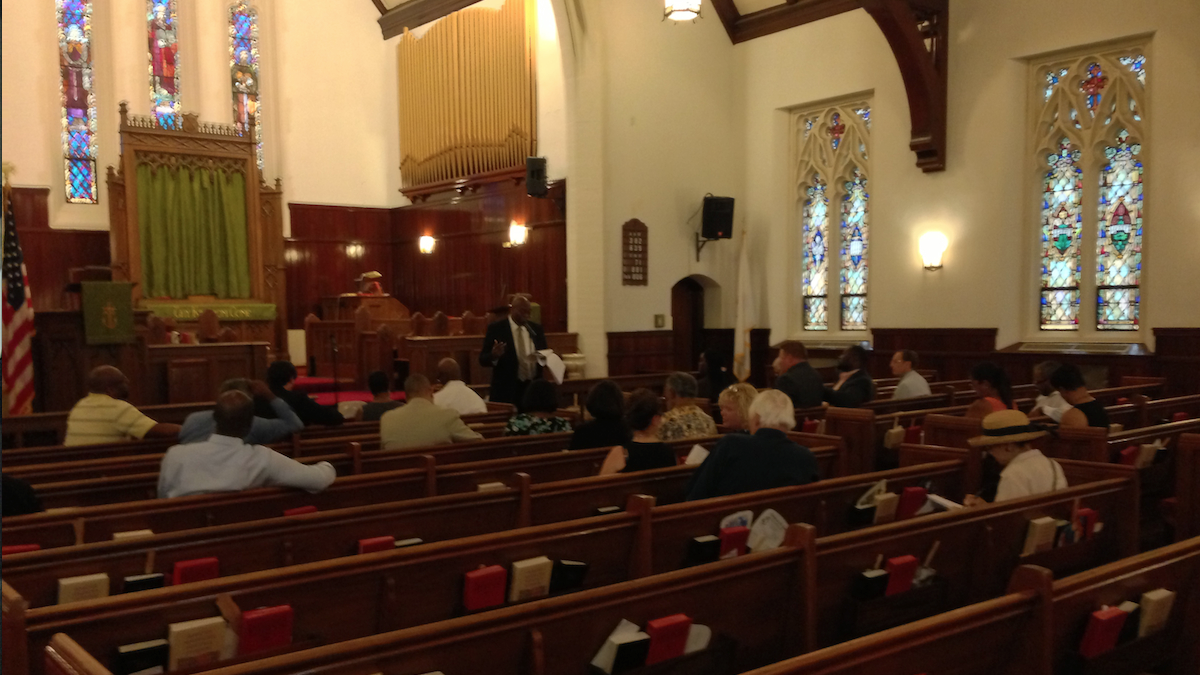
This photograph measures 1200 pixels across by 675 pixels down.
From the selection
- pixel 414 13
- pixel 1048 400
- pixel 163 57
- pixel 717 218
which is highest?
pixel 414 13

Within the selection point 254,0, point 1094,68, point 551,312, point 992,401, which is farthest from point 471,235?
point 992,401

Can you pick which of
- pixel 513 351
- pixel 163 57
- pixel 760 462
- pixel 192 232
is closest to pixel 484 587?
pixel 760 462

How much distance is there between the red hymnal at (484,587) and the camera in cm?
260

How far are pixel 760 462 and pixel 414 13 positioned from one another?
498 inches

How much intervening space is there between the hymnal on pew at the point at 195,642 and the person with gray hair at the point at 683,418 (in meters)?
3.14

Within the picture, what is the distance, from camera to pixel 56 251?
42.8ft

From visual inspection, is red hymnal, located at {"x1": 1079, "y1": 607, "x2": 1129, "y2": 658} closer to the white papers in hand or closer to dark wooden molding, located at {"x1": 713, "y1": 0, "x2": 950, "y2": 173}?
the white papers in hand

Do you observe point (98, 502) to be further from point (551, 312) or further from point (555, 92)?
point (555, 92)

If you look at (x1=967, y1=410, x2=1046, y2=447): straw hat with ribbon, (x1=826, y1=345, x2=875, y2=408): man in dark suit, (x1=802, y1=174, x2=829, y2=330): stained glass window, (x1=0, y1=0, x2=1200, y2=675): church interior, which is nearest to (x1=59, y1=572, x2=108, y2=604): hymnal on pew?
(x1=0, y1=0, x2=1200, y2=675): church interior

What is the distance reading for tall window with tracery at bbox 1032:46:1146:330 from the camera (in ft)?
29.7

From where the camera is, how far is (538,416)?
540 cm

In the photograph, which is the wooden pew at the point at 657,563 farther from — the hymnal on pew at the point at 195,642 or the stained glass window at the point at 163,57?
the stained glass window at the point at 163,57

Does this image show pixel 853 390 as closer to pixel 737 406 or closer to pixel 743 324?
pixel 737 406

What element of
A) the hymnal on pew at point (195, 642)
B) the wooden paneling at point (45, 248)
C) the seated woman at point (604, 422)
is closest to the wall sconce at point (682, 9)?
the seated woman at point (604, 422)
